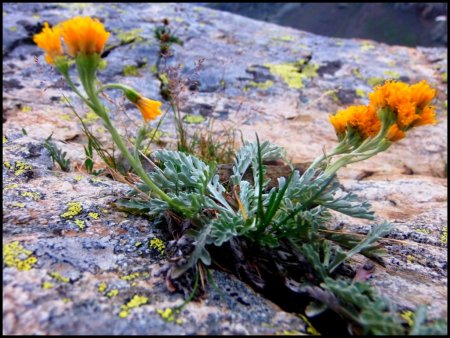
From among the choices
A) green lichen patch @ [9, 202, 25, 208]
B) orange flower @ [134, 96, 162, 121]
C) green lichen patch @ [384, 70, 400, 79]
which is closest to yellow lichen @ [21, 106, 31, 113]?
green lichen patch @ [9, 202, 25, 208]

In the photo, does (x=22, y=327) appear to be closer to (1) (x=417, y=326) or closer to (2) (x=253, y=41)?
(1) (x=417, y=326)

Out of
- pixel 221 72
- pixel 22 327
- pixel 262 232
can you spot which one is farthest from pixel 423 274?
pixel 221 72

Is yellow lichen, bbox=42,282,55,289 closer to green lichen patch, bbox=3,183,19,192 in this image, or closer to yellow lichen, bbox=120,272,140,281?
yellow lichen, bbox=120,272,140,281

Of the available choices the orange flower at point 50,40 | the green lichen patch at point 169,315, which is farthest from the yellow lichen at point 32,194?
the green lichen patch at point 169,315

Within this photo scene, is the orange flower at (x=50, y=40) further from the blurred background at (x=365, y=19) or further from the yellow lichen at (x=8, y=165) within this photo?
the blurred background at (x=365, y=19)

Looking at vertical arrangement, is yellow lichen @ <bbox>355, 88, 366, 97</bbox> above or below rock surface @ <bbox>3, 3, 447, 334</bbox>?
above
